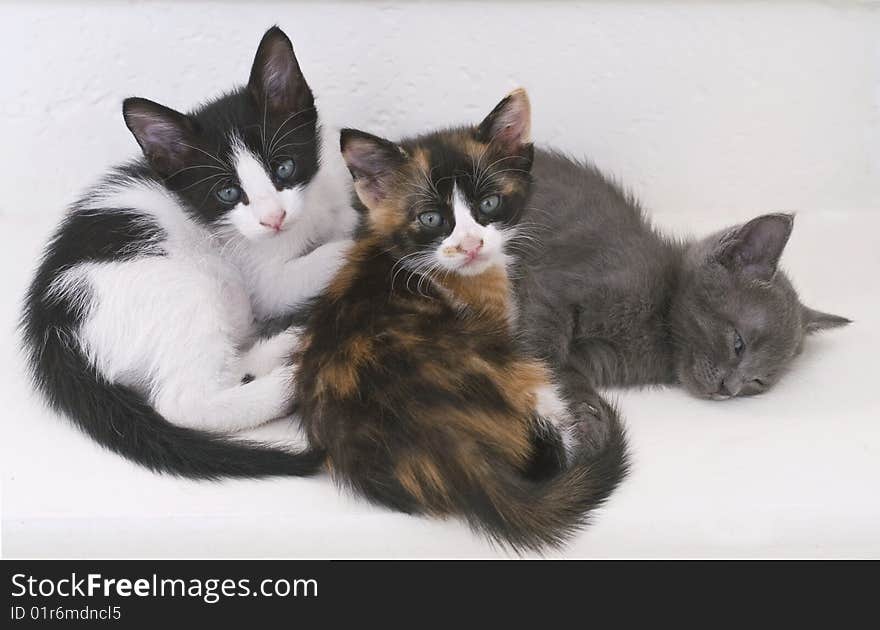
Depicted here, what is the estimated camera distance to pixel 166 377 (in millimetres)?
2049

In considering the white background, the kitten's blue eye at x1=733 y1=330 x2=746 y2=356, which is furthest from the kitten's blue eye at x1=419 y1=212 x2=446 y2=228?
the kitten's blue eye at x1=733 y1=330 x2=746 y2=356

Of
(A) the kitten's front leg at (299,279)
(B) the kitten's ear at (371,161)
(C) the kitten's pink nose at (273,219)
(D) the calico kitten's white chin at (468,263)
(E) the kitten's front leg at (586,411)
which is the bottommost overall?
(E) the kitten's front leg at (586,411)

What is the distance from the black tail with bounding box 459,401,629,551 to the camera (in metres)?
1.71

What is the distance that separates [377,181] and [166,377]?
574mm

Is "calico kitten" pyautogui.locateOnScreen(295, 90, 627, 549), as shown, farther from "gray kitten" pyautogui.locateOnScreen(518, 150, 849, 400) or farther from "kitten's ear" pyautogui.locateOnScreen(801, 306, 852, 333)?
"kitten's ear" pyautogui.locateOnScreen(801, 306, 852, 333)

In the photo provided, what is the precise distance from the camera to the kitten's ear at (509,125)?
2.07 metres

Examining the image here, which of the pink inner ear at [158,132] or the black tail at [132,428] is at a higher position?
the pink inner ear at [158,132]

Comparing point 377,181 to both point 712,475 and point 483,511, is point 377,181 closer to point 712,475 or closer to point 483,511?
point 483,511

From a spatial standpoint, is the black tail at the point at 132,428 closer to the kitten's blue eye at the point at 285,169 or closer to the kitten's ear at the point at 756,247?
the kitten's blue eye at the point at 285,169

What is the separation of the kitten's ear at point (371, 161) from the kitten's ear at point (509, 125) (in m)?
0.18

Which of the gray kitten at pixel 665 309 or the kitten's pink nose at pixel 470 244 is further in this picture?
the gray kitten at pixel 665 309

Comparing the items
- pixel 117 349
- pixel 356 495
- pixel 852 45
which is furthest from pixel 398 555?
pixel 852 45

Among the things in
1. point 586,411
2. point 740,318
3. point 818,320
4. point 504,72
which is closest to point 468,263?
point 586,411

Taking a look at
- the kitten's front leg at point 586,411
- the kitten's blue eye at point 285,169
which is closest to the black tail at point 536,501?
the kitten's front leg at point 586,411
